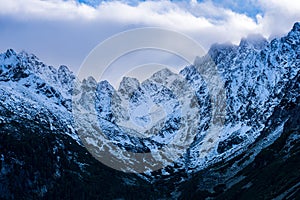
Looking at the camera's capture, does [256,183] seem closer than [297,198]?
No

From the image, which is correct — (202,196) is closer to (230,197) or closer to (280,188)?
(230,197)

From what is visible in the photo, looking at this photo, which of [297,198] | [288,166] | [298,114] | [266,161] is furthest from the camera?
[298,114]

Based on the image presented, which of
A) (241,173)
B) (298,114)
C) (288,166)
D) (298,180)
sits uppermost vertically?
(298,114)

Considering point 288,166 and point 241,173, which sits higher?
point 241,173

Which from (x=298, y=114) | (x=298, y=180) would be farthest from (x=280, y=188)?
(x=298, y=114)

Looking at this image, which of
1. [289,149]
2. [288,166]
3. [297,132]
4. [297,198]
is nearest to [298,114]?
[297,132]

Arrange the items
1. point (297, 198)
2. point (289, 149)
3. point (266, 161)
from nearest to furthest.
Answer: point (297, 198) < point (289, 149) < point (266, 161)

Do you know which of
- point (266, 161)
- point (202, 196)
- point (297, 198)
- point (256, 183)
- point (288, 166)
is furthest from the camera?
point (202, 196)

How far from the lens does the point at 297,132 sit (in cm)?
16888

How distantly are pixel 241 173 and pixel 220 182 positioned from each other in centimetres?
1019

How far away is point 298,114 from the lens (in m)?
194

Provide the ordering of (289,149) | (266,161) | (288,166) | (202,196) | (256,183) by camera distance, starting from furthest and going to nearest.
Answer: (202,196), (266,161), (289,149), (256,183), (288,166)

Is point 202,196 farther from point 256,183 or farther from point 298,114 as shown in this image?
point 298,114

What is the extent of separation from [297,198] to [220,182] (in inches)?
3946
